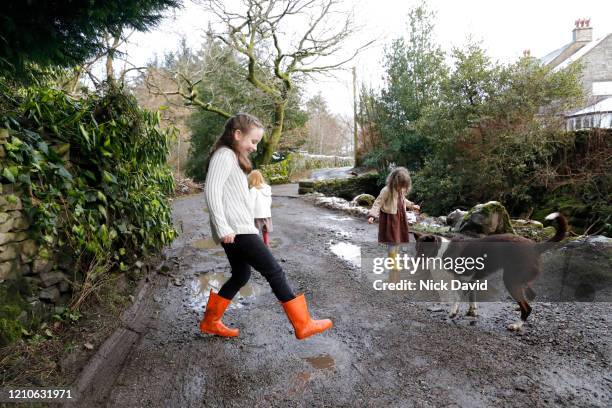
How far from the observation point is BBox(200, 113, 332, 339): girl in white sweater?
2.70 m

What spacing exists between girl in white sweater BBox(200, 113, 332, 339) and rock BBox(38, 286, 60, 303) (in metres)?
1.53

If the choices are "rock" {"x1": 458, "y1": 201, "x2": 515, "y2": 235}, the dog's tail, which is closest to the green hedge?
the dog's tail

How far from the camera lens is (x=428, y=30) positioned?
49.8 feet

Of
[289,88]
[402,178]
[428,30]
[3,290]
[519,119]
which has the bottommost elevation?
[3,290]

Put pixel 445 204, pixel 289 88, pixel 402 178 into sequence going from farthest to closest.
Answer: pixel 289 88, pixel 445 204, pixel 402 178

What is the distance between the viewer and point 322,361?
2.82 metres

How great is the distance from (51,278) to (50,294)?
13cm

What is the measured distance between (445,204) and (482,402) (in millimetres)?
9191

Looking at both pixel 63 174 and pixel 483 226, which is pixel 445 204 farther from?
pixel 63 174

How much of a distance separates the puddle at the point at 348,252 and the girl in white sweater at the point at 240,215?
2637mm

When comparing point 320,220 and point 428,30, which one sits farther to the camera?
point 428,30

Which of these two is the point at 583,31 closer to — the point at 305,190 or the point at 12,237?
the point at 305,190

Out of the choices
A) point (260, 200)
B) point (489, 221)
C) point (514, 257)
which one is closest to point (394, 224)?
point (514, 257)

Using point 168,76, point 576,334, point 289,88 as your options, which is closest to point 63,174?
point 576,334
